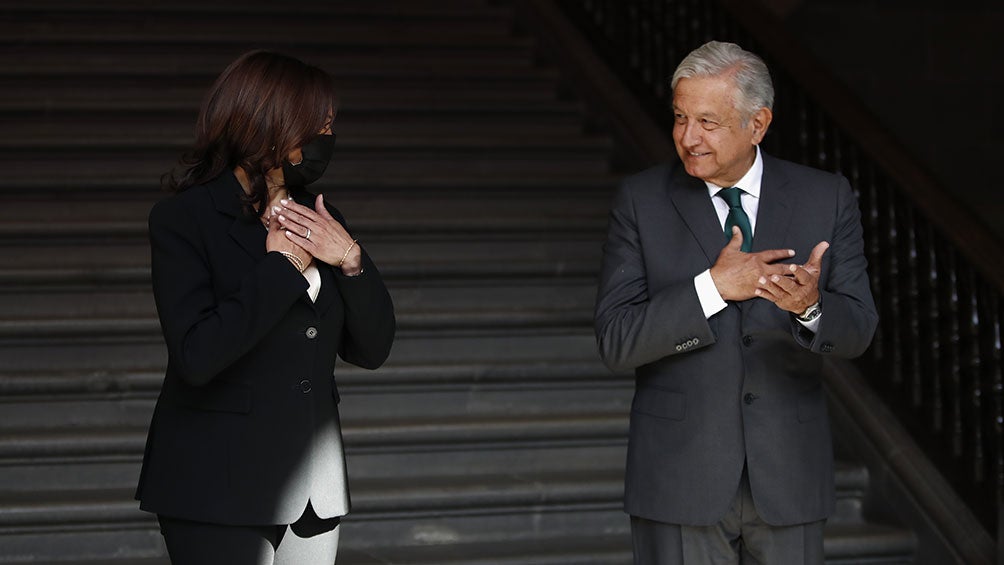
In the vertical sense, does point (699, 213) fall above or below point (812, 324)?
above

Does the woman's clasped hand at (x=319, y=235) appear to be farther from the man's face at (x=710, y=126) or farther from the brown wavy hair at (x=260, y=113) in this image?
the man's face at (x=710, y=126)

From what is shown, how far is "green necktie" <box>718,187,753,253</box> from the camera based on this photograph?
2.73 m

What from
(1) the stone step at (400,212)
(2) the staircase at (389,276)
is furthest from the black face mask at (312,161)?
(1) the stone step at (400,212)

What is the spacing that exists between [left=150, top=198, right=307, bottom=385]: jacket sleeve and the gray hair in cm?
92

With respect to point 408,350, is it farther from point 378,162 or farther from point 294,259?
point 294,259

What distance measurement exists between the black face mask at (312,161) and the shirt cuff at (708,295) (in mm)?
786

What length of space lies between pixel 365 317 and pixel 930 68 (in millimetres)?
6288

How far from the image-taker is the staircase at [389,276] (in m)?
4.52

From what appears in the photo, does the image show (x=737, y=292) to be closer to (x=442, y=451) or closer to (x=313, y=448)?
(x=313, y=448)

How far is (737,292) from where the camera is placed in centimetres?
255

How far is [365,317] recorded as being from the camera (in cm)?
254

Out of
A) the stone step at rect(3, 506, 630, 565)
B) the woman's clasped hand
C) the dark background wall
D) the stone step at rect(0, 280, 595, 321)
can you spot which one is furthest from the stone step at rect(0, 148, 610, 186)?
the woman's clasped hand

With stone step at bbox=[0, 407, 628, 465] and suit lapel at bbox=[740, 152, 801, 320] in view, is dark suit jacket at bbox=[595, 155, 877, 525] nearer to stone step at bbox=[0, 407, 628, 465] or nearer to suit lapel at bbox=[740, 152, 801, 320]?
suit lapel at bbox=[740, 152, 801, 320]

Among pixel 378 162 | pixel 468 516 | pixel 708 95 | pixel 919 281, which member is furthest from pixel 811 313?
pixel 378 162
